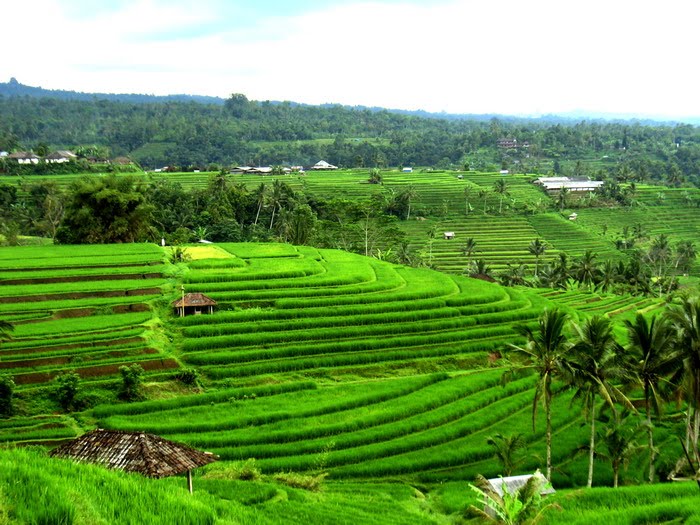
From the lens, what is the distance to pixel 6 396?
24.6m

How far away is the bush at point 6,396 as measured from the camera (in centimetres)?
2450

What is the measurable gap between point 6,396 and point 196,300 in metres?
12.2

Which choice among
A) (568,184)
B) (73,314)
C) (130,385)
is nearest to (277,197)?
(73,314)

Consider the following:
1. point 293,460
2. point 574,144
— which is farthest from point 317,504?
point 574,144

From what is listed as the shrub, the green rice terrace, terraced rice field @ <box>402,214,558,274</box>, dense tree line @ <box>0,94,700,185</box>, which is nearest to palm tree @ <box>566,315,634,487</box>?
the green rice terrace

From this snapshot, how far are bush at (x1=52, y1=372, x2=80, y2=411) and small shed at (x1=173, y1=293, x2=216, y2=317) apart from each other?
9193 millimetres

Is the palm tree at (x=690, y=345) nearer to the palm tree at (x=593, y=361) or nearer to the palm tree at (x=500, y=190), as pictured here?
the palm tree at (x=593, y=361)

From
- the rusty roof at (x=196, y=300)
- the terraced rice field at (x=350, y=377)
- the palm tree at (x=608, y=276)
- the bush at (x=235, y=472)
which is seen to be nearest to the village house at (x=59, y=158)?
the terraced rice field at (x=350, y=377)

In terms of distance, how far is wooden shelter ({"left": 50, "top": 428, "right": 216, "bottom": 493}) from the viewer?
1614 cm

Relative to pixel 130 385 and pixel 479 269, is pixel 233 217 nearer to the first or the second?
pixel 479 269

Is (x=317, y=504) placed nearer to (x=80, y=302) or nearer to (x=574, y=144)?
(x=80, y=302)

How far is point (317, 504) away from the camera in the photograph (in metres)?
18.0

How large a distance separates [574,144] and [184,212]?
367 feet

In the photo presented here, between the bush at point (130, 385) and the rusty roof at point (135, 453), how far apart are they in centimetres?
923
